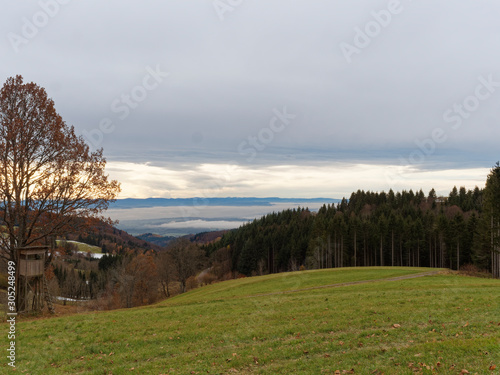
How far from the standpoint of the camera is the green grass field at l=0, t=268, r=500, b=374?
34.2 ft

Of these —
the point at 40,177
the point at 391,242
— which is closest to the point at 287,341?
the point at 40,177

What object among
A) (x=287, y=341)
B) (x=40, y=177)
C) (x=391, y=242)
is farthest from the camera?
(x=391, y=242)

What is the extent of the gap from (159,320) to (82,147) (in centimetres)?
1448

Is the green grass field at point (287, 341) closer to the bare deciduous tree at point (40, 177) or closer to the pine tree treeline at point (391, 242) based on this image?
the bare deciduous tree at point (40, 177)

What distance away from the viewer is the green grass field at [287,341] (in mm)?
10414

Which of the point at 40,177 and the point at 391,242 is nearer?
the point at 40,177

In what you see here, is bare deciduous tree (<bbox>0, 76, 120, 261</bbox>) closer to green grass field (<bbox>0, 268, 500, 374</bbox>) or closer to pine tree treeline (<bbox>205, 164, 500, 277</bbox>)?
green grass field (<bbox>0, 268, 500, 374</bbox>)

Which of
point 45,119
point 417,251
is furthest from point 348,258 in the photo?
point 45,119

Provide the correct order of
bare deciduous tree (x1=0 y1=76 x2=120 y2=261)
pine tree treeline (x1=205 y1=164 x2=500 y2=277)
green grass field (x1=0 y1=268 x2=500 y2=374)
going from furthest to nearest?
pine tree treeline (x1=205 y1=164 x2=500 y2=277) < bare deciduous tree (x1=0 y1=76 x2=120 y2=261) < green grass field (x1=0 y1=268 x2=500 y2=374)

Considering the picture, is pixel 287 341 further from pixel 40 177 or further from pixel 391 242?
pixel 391 242

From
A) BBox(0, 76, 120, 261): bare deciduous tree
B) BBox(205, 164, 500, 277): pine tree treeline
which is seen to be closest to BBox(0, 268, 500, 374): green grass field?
BBox(0, 76, 120, 261): bare deciduous tree

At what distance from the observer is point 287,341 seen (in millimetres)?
13430

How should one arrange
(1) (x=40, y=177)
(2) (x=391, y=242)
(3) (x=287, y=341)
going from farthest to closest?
(2) (x=391, y=242) < (1) (x=40, y=177) < (3) (x=287, y=341)

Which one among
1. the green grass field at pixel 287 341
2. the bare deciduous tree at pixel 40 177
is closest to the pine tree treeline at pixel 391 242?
the green grass field at pixel 287 341
